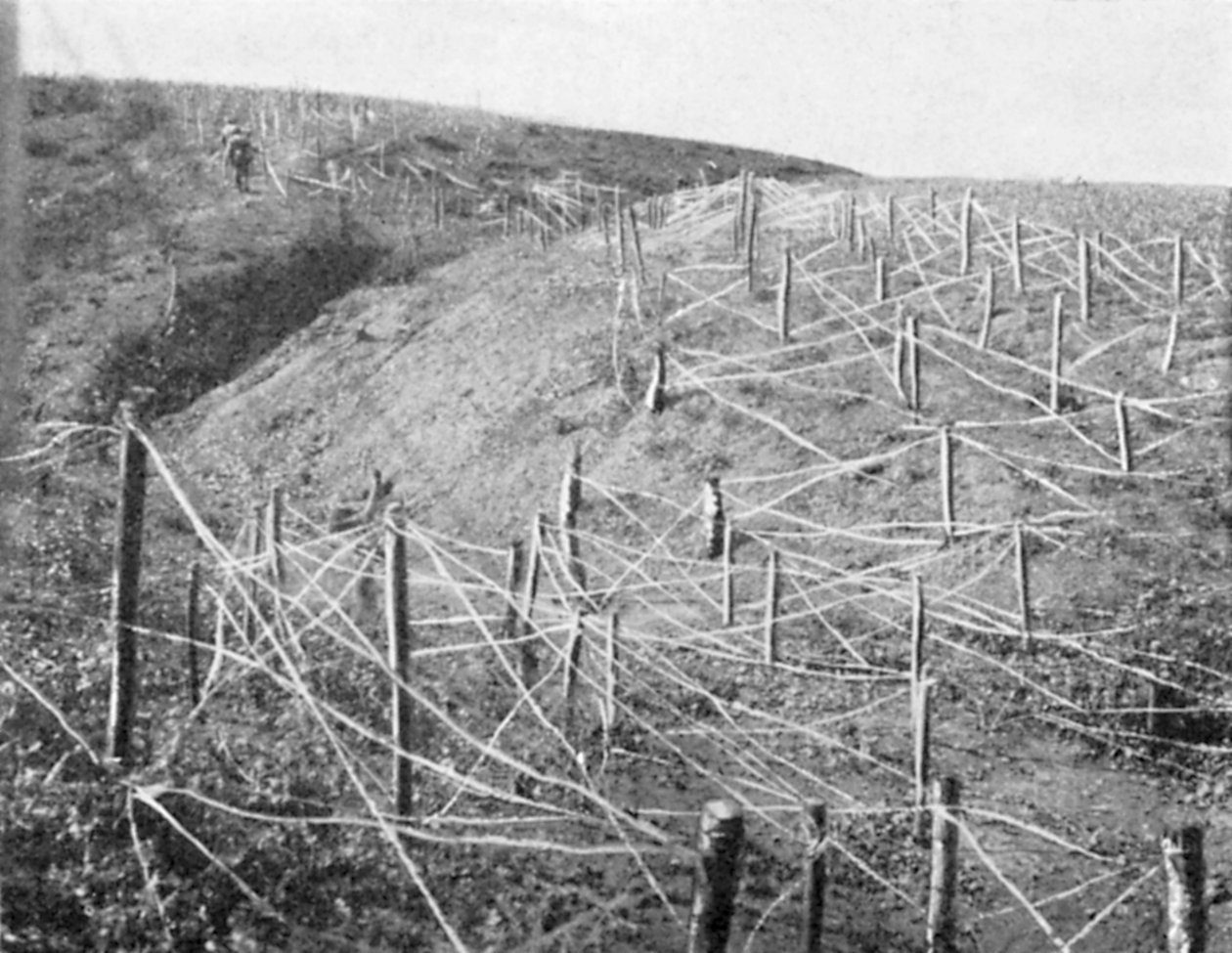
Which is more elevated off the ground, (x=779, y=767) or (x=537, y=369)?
(x=537, y=369)

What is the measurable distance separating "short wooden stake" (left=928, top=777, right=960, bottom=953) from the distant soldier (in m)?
15.1

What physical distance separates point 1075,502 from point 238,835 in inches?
257

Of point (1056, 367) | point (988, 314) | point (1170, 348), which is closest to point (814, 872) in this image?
point (1056, 367)

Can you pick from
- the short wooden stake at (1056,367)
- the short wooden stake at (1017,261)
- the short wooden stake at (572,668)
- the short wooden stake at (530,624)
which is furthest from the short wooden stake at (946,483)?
the short wooden stake at (1017,261)

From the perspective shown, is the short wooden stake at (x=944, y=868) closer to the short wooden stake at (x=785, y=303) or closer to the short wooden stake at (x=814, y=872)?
the short wooden stake at (x=814, y=872)

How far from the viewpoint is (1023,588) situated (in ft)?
25.9

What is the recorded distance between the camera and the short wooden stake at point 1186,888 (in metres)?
3.81

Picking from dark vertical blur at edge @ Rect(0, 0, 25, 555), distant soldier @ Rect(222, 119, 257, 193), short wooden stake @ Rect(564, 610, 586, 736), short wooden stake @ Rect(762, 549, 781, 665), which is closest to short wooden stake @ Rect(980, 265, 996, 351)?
short wooden stake @ Rect(762, 549, 781, 665)

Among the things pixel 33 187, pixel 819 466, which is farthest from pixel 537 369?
pixel 33 187

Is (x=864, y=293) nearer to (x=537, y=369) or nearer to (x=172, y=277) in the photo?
(x=537, y=369)

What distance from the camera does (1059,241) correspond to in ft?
46.5

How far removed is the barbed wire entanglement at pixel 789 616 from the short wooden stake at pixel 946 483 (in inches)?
1.0

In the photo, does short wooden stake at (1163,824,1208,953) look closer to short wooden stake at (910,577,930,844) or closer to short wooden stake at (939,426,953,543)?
short wooden stake at (910,577,930,844)

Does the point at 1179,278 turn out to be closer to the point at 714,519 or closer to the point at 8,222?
the point at 714,519
